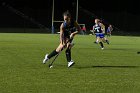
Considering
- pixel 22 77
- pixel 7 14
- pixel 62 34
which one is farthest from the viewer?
pixel 7 14

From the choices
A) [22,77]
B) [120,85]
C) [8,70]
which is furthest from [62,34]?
[120,85]

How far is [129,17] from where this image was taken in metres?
70.9

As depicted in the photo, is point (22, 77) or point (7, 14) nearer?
point (22, 77)

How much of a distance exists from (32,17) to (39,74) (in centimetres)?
5490

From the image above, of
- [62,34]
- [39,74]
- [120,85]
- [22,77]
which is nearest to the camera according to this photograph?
[120,85]

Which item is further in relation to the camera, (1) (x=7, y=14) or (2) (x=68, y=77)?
(1) (x=7, y=14)

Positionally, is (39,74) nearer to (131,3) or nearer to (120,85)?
(120,85)

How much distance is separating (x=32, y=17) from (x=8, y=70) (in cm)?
5399

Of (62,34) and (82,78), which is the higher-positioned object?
(62,34)

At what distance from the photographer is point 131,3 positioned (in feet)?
231

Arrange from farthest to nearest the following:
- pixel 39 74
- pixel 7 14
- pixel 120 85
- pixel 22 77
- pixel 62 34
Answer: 1. pixel 7 14
2. pixel 62 34
3. pixel 39 74
4. pixel 22 77
5. pixel 120 85

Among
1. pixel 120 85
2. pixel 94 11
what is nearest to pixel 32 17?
pixel 94 11

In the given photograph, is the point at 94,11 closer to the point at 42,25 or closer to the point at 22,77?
the point at 42,25

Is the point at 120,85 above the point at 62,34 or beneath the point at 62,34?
beneath
